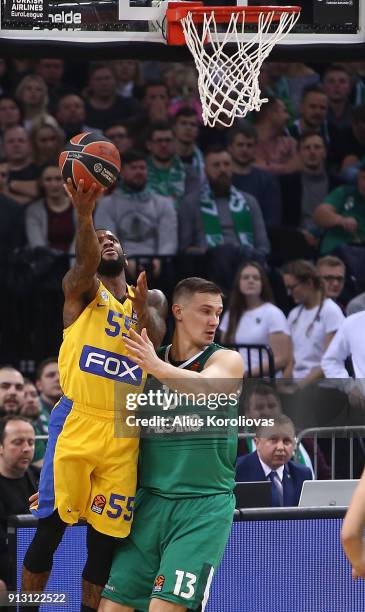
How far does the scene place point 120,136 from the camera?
536 inches

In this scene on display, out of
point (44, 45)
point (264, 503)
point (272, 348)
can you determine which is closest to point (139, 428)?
point (264, 503)

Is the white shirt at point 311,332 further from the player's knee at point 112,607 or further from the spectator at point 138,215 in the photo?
the player's knee at point 112,607

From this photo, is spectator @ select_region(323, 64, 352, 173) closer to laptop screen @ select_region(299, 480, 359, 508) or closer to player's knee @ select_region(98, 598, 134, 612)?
laptop screen @ select_region(299, 480, 359, 508)

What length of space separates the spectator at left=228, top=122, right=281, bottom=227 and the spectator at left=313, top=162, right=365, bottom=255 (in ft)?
1.51

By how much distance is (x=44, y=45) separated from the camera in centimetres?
909

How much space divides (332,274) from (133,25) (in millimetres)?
4386

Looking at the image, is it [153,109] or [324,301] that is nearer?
[324,301]

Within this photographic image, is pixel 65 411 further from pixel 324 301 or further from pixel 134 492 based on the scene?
pixel 324 301

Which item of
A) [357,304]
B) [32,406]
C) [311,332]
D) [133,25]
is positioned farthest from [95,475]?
[311,332]

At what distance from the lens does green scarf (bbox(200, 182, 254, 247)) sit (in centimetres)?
1333

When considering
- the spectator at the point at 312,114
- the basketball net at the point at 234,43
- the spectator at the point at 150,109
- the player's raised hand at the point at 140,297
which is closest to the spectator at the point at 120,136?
the spectator at the point at 150,109

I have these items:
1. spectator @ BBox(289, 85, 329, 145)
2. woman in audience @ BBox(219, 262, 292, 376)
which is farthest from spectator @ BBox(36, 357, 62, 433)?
spectator @ BBox(289, 85, 329, 145)

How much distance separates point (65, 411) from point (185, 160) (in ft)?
22.3

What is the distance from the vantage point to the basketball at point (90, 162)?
7.22 metres
